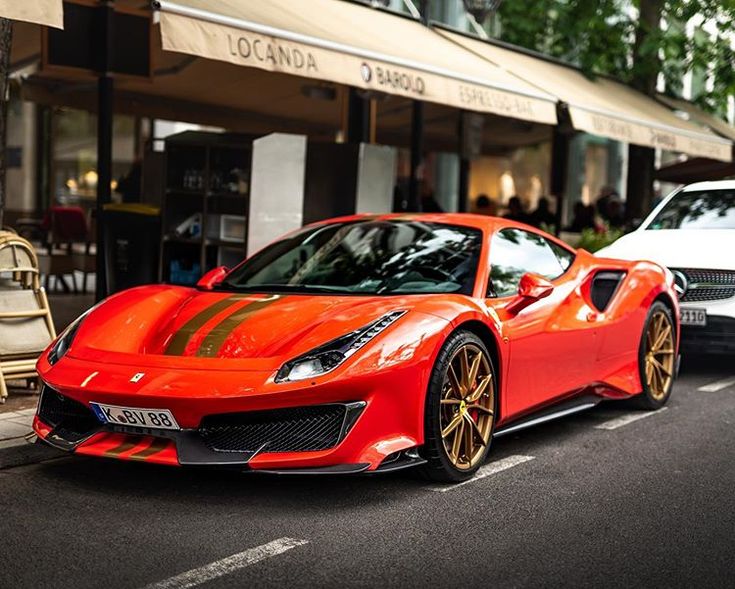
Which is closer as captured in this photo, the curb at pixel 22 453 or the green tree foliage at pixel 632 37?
the curb at pixel 22 453

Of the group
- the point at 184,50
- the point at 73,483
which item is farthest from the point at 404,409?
the point at 184,50

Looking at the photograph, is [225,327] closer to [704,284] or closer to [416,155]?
[704,284]

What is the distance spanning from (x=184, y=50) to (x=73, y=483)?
3.31 m

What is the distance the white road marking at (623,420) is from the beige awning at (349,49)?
11.2 feet

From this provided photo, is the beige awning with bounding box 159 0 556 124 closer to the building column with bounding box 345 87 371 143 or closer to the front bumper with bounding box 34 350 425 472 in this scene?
the building column with bounding box 345 87 371 143

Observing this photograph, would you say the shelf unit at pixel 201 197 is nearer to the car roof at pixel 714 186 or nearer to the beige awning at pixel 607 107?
the beige awning at pixel 607 107

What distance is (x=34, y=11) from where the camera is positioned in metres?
6.49

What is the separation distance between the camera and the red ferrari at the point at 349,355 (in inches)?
189

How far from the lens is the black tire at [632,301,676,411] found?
7.36 metres

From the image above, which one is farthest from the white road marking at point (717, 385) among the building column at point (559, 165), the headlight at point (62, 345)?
the building column at point (559, 165)

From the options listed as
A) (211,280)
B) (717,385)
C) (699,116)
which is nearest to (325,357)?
(211,280)

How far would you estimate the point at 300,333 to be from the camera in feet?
16.8

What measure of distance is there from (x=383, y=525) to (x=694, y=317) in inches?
201

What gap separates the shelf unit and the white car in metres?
3.49
